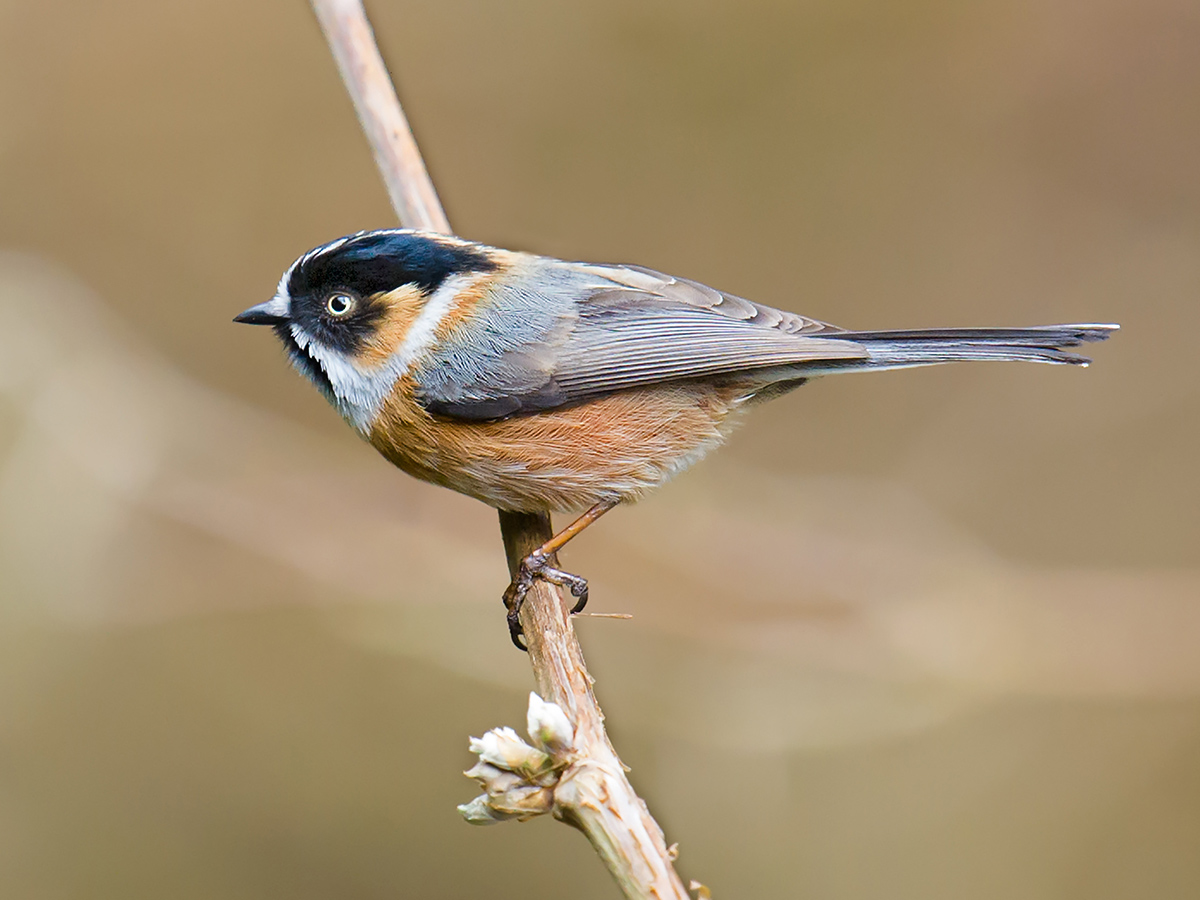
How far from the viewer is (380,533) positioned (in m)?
5.02

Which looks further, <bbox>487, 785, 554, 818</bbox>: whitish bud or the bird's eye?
the bird's eye

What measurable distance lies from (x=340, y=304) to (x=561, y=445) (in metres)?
0.87

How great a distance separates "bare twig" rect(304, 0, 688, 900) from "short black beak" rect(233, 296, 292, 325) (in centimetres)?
61

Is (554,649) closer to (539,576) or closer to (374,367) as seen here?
(539,576)

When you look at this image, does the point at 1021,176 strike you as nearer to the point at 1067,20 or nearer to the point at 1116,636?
the point at 1067,20

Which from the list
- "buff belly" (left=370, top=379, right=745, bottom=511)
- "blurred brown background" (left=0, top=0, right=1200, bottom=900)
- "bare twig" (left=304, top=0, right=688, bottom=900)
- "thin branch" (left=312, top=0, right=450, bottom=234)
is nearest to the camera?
"bare twig" (left=304, top=0, right=688, bottom=900)

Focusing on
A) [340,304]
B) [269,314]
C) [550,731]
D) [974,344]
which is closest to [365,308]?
[340,304]

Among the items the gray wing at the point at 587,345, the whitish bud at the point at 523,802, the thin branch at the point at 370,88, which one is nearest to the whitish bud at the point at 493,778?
the whitish bud at the point at 523,802

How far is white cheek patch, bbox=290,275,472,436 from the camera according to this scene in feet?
12.0

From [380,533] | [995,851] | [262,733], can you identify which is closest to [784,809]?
[995,851]

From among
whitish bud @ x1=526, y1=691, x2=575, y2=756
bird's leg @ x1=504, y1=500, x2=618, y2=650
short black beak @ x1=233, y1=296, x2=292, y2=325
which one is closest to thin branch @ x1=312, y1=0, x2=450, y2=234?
short black beak @ x1=233, y1=296, x2=292, y2=325

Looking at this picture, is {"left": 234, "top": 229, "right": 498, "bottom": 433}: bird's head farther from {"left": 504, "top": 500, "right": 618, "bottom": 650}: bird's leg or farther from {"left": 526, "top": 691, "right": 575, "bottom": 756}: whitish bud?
{"left": 526, "top": 691, "right": 575, "bottom": 756}: whitish bud

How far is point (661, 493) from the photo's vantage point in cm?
540

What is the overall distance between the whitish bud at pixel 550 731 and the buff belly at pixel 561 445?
129 centimetres
